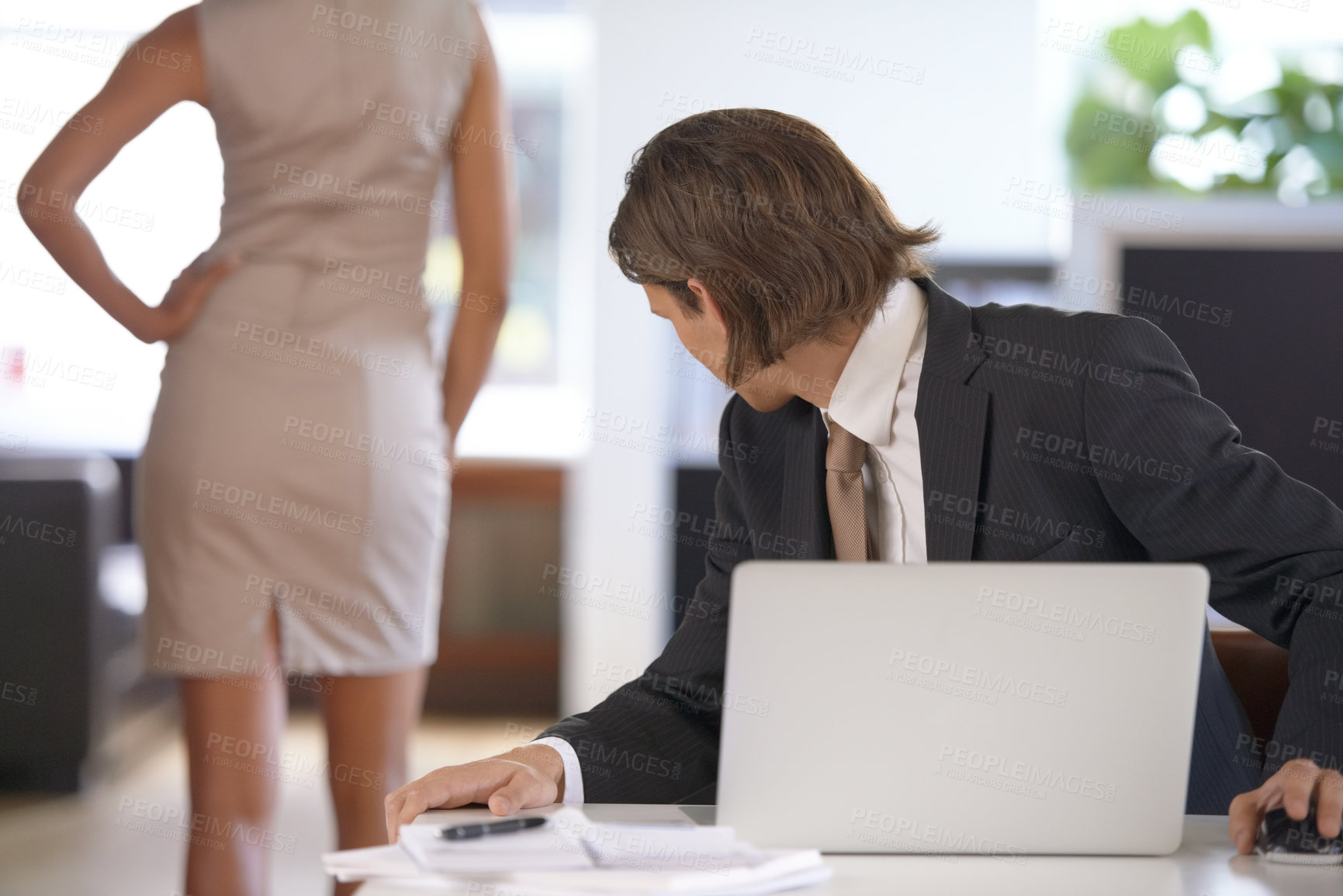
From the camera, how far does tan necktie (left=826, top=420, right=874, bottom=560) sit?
4.53ft

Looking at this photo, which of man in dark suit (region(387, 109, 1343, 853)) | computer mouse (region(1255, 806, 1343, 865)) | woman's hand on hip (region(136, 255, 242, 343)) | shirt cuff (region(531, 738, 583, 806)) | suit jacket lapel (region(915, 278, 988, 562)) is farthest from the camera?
woman's hand on hip (region(136, 255, 242, 343))

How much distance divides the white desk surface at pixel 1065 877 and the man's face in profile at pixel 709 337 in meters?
0.65

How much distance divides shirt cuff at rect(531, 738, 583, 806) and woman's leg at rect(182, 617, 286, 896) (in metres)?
0.90

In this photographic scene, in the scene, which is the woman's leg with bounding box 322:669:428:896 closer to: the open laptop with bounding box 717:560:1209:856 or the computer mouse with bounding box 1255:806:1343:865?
the open laptop with bounding box 717:560:1209:856

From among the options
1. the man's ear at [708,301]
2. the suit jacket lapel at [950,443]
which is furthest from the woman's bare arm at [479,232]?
the suit jacket lapel at [950,443]

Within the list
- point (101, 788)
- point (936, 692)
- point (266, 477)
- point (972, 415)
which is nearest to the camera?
point (936, 692)

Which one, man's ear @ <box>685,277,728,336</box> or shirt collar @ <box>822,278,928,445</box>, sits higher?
man's ear @ <box>685,277,728,336</box>

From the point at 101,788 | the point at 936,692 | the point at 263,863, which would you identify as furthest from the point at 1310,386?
the point at 101,788

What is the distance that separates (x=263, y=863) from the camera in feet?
6.29

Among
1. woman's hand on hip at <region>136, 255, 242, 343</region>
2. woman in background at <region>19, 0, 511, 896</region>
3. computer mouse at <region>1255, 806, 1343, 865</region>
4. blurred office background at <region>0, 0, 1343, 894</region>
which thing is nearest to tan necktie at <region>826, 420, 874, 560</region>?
computer mouse at <region>1255, 806, 1343, 865</region>

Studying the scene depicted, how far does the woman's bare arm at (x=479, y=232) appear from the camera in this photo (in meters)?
1.96

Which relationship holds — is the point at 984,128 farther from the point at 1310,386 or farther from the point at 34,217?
the point at 34,217

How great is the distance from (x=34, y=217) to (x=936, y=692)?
1.57 meters

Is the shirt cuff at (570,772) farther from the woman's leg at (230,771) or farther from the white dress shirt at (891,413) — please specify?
the woman's leg at (230,771)
